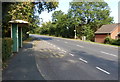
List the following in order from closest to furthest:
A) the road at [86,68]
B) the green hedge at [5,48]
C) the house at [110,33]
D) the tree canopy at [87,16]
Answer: the road at [86,68]
the green hedge at [5,48]
the house at [110,33]
the tree canopy at [87,16]

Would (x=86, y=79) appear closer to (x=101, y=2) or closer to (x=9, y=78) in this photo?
(x=9, y=78)

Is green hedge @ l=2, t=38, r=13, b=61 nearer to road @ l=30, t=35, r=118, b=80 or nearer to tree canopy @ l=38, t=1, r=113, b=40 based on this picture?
road @ l=30, t=35, r=118, b=80

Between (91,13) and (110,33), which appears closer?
(110,33)

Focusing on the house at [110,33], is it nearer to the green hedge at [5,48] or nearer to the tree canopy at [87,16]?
the tree canopy at [87,16]

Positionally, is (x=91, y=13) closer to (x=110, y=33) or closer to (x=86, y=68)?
(x=110, y=33)

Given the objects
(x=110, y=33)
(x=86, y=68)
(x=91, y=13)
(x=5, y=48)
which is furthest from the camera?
(x=91, y=13)

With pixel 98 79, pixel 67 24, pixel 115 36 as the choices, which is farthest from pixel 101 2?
pixel 98 79

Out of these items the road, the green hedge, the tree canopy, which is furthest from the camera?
the tree canopy

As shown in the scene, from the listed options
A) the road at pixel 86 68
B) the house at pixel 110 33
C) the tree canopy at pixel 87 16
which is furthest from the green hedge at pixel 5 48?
the tree canopy at pixel 87 16

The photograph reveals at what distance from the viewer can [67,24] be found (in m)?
61.1

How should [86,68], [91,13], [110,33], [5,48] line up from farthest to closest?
[91,13]
[110,33]
[5,48]
[86,68]

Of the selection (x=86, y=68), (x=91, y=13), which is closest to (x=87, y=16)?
(x=91, y=13)

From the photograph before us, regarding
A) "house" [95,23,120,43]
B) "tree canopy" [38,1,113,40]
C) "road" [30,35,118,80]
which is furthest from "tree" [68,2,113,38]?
"road" [30,35,118,80]

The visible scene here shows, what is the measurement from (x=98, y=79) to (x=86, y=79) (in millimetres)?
561
